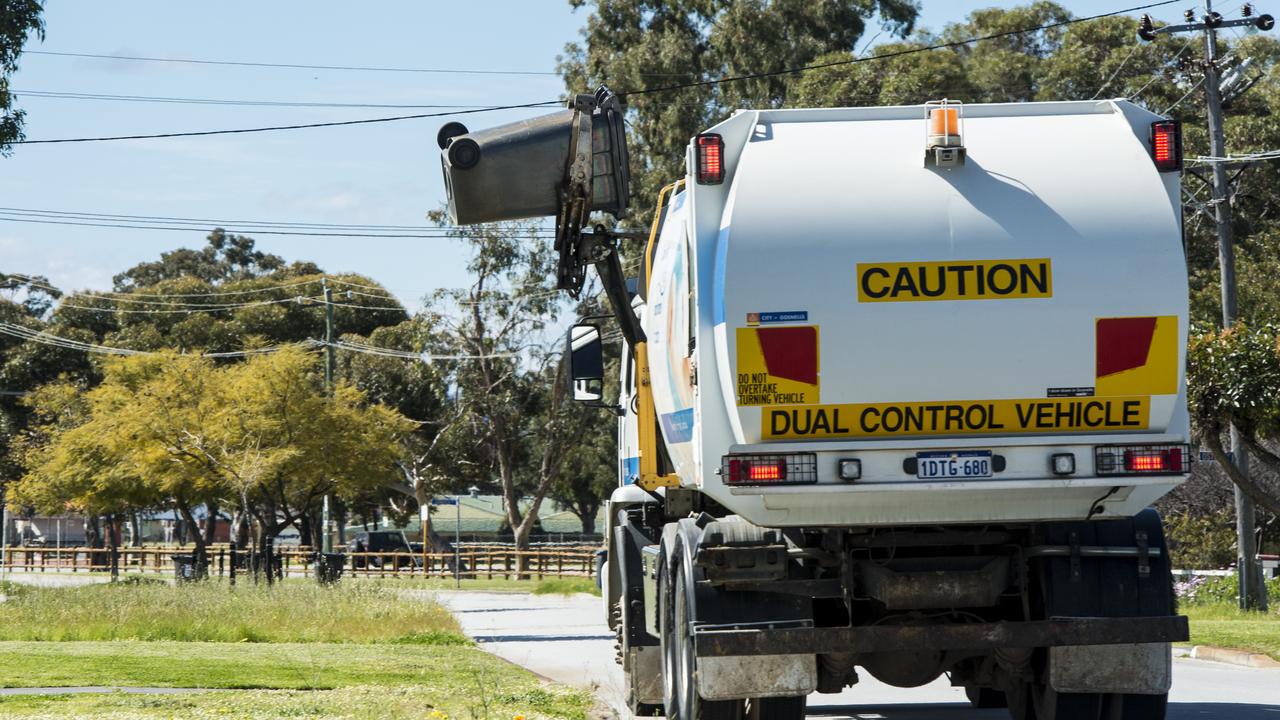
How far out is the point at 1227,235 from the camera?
1035 inches

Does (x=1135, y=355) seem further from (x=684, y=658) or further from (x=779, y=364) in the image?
(x=684, y=658)

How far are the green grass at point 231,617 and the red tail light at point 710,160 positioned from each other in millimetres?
13086

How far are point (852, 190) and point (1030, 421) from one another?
58.6 inches

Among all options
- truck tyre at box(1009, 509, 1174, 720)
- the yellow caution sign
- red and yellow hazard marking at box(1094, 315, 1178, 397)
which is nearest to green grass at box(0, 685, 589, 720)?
truck tyre at box(1009, 509, 1174, 720)

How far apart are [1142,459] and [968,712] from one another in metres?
4.54

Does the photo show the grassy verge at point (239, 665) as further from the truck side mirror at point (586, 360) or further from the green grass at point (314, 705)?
the truck side mirror at point (586, 360)

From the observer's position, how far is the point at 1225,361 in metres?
21.3

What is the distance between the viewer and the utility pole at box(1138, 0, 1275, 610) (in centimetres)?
2570

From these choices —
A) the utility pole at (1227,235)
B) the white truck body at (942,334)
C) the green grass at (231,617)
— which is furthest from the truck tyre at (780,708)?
the utility pole at (1227,235)

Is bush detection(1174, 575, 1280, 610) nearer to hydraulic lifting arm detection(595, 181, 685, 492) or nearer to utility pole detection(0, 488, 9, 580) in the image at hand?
hydraulic lifting arm detection(595, 181, 685, 492)

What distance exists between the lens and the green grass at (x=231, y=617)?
69.0 feet

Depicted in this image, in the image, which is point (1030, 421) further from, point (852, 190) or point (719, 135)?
point (719, 135)

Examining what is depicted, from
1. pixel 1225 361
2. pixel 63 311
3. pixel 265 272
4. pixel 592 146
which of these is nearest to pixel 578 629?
pixel 1225 361

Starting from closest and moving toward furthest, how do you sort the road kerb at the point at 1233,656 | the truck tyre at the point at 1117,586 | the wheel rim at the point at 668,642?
the truck tyre at the point at 1117,586 → the wheel rim at the point at 668,642 → the road kerb at the point at 1233,656
